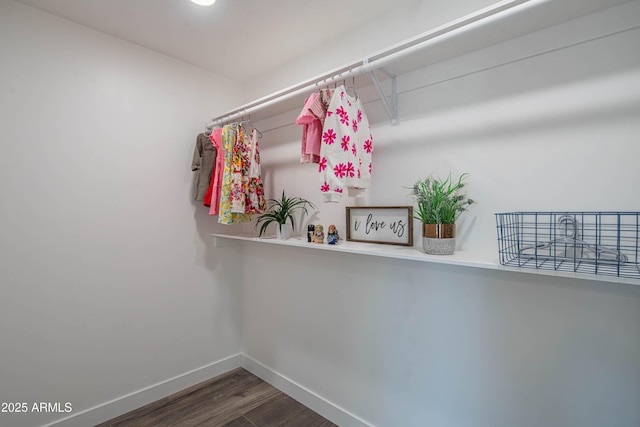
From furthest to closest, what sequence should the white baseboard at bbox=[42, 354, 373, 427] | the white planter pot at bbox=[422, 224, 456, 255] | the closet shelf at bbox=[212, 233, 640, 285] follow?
the white baseboard at bbox=[42, 354, 373, 427] < the white planter pot at bbox=[422, 224, 456, 255] < the closet shelf at bbox=[212, 233, 640, 285]

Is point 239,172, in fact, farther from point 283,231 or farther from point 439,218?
point 439,218

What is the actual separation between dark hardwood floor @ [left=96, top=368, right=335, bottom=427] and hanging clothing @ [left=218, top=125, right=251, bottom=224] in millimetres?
1208

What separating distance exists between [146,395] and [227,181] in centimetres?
150

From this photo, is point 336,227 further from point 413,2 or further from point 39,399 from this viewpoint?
point 39,399

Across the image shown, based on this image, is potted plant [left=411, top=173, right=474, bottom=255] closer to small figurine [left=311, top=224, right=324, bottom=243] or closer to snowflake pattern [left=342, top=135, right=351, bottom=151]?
snowflake pattern [left=342, top=135, right=351, bottom=151]

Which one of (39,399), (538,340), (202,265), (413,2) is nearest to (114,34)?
(202,265)

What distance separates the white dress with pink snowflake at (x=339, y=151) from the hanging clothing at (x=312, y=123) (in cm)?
12

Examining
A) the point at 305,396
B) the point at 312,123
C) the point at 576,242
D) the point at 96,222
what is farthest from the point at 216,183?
Result: the point at 576,242

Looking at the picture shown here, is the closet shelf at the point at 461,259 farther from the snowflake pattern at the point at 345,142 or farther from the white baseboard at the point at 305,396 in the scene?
the white baseboard at the point at 305,396

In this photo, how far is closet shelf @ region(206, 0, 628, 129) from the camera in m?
1.01

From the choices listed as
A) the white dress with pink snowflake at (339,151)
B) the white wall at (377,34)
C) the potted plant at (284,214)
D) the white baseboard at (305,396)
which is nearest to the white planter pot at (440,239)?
the white dress with pink snowflake at (339,151)

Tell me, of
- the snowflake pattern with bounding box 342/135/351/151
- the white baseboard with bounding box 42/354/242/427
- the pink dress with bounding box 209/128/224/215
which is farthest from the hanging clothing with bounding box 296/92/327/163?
the white baseboard with bounding box 42/354/242/427

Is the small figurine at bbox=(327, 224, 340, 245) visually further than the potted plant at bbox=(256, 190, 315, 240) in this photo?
No

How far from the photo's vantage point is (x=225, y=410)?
6.41 ft
